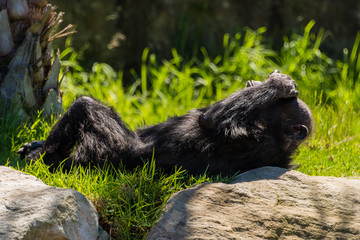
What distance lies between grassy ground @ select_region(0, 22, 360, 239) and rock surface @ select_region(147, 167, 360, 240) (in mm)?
325

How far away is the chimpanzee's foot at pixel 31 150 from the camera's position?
4523 mm

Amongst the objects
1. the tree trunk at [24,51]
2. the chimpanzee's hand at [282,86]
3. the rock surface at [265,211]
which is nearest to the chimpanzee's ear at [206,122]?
the chimpanzee's hand at [282,86]

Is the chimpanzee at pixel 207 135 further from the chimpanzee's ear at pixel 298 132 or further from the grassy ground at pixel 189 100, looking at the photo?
the grassy ground at pixel 189 100

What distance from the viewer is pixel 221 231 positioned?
3004mm

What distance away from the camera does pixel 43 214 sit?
9.32ft

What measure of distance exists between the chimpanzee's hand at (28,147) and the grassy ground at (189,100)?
88mm

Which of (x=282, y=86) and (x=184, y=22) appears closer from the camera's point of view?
(x=282, y=86)

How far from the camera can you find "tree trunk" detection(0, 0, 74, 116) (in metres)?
5.11

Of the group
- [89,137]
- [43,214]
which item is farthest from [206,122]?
[43,214]

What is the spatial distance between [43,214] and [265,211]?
1329 mm

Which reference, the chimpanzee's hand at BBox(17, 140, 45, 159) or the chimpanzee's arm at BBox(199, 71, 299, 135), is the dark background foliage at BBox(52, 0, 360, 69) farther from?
the chimpanzee's arm at BBox(199, 71, 299, 135)

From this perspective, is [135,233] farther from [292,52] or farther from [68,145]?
[292,52]

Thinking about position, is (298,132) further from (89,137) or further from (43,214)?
(43,214)

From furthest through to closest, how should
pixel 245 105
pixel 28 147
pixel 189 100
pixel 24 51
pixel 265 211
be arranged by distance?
pixel 189 100
pixel 24 51
pixel 28 147
pixel 245 105
pixel 265 211
